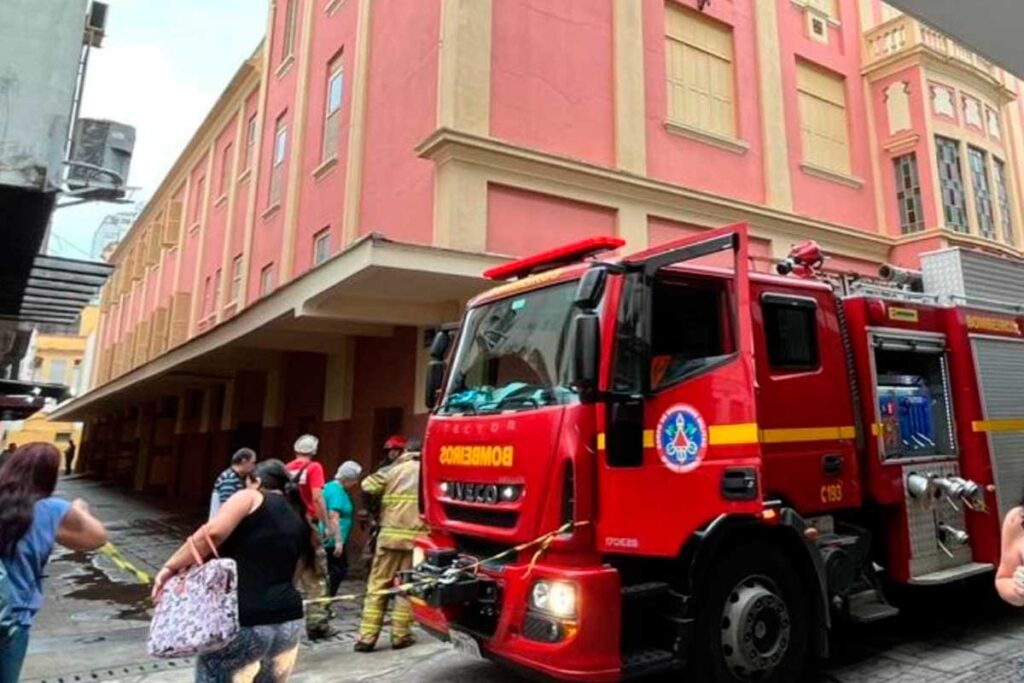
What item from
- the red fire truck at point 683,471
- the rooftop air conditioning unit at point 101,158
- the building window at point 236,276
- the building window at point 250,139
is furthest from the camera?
the building window at point 250,139

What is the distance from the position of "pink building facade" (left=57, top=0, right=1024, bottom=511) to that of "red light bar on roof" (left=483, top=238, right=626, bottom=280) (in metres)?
2.23

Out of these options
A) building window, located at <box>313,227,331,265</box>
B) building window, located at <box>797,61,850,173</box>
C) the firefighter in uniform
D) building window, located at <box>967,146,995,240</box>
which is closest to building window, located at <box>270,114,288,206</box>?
building window, located at <box>313,227,331,265</box>

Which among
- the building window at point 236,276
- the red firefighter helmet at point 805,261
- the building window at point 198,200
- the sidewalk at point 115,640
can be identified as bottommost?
the sidewalk at point 115,640

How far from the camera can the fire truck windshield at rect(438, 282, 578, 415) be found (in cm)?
471

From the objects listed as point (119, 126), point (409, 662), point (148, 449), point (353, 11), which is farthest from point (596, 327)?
point (148, 449)

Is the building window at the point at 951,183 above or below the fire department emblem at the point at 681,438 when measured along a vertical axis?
above

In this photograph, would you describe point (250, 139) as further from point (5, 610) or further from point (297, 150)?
point (5, 610)

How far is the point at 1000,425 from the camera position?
243 inches

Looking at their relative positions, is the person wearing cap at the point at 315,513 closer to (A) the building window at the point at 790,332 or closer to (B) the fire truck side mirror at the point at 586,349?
(B) the fire truck side mirror at the point at 586,349

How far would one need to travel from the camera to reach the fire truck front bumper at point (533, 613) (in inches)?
157

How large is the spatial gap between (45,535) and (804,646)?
15.2 feet

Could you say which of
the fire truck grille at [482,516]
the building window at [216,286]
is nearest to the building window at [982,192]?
the fire truck grille at [482,516]

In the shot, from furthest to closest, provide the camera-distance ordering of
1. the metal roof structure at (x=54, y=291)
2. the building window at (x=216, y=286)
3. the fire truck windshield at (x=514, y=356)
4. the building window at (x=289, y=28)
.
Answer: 1. the building window at (x=216, y=286)
2. the building window at (x=289, y=28)
3. the metal roof structure at (x=54, y=291)
4. the fire truck windshield at (x=514, y=356)

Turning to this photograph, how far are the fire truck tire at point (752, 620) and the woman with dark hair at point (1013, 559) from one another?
1.53 metres
